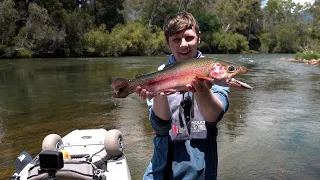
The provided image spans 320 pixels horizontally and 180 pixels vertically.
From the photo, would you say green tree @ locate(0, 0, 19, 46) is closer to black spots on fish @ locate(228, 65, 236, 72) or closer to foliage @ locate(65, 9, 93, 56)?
foliage @ locate(65, 9, 93, 56)

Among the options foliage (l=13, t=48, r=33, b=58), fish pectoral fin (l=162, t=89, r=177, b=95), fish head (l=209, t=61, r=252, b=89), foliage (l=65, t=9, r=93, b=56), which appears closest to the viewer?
fish head (l=209, t=61, r=252, b=89)

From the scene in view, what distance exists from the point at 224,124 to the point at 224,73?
311 inches

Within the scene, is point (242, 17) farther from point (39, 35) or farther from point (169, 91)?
point (169, 91)

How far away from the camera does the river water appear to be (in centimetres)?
696

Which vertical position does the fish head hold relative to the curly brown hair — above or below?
below

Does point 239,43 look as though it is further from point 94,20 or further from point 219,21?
point 94,20

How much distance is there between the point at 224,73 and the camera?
224 cm

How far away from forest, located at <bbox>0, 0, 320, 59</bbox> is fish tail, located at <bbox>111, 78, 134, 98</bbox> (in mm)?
Answer: 40222

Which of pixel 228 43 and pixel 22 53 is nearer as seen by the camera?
pixel 22 53

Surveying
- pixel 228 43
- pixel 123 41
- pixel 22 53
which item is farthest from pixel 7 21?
pixel 228 43

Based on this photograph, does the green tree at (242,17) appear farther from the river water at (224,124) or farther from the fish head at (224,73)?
the fish head at (224,73)

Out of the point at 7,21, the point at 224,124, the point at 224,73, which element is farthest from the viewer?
the point at 7,21

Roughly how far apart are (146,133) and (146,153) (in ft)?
4.96

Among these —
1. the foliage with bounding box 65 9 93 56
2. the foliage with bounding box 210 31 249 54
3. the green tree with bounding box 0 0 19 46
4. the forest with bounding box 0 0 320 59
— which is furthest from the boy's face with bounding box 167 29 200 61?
the foliage with bounding box 210 31 249 54
